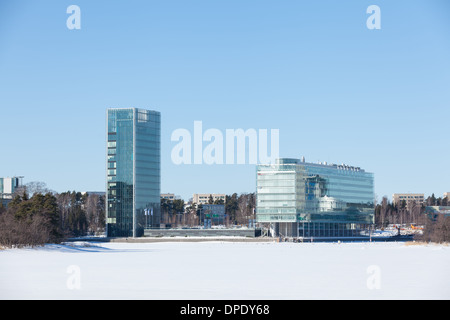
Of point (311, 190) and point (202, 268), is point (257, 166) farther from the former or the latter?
point (202, 268)

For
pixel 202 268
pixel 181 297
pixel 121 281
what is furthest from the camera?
pixel 202 268

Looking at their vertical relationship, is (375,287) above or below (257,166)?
below

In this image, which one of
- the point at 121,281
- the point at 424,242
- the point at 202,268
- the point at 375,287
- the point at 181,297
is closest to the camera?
the point at 181,297

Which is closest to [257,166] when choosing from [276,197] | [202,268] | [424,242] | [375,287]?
[276,197]

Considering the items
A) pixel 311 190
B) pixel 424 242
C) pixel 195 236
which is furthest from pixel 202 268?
pixel 311 190

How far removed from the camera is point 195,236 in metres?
187

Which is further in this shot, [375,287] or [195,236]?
[195,236]
